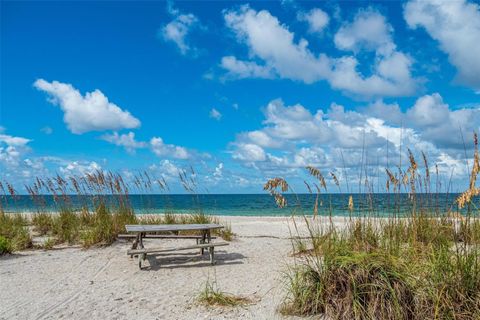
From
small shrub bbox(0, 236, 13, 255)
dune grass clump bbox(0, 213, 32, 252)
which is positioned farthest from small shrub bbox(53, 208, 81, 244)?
small shrub bbox(0, 236, 13, 255)

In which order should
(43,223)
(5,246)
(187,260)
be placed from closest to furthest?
1. (187,260)
2. (5,246)
3. (43,223)

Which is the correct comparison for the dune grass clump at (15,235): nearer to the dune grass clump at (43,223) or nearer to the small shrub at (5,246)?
the small shrub at (5,246)

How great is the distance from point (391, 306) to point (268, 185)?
1.69 metres

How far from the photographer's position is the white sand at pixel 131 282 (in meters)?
4.91

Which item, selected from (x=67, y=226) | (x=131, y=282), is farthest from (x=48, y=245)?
(x=131, y=282)

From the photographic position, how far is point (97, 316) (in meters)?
4.81

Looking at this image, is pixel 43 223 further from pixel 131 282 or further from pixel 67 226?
pixel 131 282

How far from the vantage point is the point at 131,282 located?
6.36 metres

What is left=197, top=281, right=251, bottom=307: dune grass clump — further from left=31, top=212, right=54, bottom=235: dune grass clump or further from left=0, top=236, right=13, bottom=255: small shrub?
left=31, top=212, right=54, bottom=235: dune grass clump

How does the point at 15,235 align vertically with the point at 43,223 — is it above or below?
below

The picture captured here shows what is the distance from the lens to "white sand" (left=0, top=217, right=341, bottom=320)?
4906 millimetres

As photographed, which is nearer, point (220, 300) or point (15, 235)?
point (220, 300)

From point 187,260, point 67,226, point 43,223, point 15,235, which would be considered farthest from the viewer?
point 43,223

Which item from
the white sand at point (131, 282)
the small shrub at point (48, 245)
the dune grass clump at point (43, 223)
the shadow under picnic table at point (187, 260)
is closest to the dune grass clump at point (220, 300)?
the white sand at point (131, 282)
